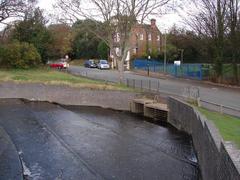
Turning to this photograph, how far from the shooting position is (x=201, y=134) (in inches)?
703

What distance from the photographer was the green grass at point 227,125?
1499 cm

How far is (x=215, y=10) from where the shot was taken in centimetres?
4703

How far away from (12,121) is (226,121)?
50.7 feet

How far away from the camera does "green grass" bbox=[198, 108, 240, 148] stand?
15.0 m

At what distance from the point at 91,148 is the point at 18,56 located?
36199mm

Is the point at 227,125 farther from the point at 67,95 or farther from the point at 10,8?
the point at 10,8

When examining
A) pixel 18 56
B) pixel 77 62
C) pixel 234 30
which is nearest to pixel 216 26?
pixel 234 30

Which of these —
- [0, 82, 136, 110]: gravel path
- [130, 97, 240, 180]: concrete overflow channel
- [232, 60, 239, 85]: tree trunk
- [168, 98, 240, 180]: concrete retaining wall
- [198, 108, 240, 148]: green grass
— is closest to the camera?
[168, 98, 240, 180]: concrete retaining wall

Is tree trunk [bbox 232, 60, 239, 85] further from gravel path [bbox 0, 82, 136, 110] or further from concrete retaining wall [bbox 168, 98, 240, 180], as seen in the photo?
concrete retaining wall [bbox 168, 98, 240, 180]

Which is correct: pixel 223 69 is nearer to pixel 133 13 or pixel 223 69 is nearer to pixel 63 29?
pixel 133 13

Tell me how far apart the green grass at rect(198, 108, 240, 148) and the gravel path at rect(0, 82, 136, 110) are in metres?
13.2

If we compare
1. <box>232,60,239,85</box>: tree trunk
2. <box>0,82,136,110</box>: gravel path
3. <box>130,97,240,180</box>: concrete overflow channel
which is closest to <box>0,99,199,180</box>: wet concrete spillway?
<box>130,97,240,180</box>: concrete overflow channel

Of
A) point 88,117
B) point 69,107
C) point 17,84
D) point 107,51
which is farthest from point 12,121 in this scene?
point 107,51

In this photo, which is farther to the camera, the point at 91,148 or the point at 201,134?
the point at 91,148
